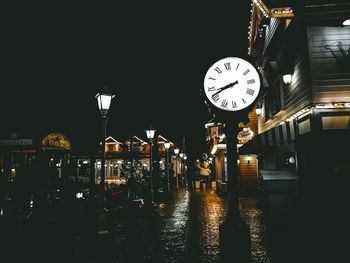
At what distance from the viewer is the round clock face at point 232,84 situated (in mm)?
4758

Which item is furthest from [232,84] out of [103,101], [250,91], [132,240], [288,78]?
[288,78]

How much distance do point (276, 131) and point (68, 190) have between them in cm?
1026

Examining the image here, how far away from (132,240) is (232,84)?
561 centimetres

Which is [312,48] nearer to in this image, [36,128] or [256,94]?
[256,94]

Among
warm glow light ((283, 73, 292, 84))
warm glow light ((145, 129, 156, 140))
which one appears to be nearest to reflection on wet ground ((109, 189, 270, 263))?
warm glow light ((145, 129, 156, 140))

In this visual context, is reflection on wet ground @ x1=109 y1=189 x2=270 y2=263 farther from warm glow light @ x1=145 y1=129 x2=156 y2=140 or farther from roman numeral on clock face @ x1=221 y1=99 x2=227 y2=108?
warm glow light @ x1=145 y1=129 x2=156 y2=140

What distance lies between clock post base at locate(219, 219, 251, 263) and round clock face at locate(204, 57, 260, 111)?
198 centimetres

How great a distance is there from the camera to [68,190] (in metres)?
12.9

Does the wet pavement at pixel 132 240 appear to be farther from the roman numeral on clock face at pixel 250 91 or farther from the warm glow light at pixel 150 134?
the warm glow light at pixel 150 134

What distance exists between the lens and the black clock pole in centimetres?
408

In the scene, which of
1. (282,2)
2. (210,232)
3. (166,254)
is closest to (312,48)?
(282,2)

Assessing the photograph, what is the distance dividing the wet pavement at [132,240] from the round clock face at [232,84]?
140 inches

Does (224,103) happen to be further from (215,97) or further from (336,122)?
(336,122)

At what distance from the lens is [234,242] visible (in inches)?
163
